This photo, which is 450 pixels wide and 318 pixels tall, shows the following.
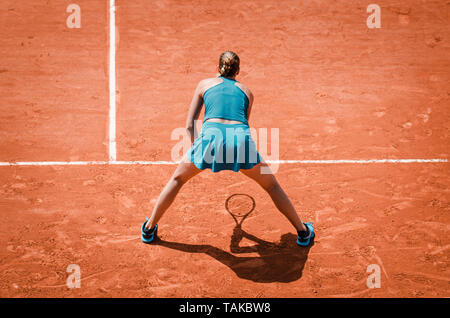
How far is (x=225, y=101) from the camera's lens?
140 inches

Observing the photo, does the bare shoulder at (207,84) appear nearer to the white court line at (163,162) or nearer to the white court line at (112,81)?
the white court line at (163,162)

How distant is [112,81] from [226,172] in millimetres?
2723

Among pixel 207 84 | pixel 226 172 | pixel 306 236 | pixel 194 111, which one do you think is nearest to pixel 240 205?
pixel 226 172

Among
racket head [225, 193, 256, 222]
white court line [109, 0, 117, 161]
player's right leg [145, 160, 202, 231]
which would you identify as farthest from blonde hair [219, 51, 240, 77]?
white court line [109, 0, 117, 161]

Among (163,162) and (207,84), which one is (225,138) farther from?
(163,162)

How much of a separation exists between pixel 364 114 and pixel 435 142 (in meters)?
1.12

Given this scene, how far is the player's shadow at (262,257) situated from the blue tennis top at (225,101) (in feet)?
5.25

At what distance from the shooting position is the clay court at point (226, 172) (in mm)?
4121

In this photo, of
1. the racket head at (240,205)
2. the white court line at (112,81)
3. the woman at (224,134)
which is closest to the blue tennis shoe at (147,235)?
the woman at (224,134)

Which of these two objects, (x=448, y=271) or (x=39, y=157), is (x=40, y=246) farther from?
(x=448, y=271)

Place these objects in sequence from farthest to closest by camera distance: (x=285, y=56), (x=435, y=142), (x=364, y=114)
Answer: (x=285, y=56), (x=364, y=114), (x=435, y=142)

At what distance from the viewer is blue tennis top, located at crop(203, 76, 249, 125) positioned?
3559 mm
